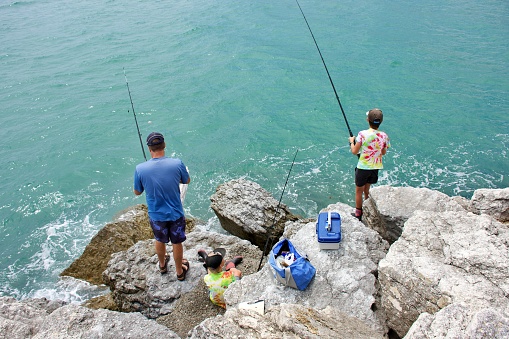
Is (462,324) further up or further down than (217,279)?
further up

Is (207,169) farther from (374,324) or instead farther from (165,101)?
(374,324)

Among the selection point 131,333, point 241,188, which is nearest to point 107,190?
point 241,188

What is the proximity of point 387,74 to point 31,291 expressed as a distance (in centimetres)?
1278

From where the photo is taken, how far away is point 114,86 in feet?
49.2

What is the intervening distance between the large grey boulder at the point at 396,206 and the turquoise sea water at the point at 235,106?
9.79ft

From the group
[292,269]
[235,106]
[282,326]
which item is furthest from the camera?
[235,106]

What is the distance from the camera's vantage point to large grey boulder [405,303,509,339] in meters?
2.60

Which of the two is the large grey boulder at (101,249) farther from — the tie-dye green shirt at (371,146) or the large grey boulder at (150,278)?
the tie-dye green shirt at (371,146)

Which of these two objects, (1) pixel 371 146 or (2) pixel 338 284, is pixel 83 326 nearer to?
(2) pixel 338 284

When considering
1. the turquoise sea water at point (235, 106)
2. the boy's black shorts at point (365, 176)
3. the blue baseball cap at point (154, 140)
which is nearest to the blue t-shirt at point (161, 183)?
the blue baseball cap at point (154, 140)

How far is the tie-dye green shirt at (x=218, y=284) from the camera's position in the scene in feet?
16.1

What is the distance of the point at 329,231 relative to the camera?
4859 millimetres

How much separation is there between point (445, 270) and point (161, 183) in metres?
3.09

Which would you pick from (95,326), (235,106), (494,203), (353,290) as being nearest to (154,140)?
(95,326)
